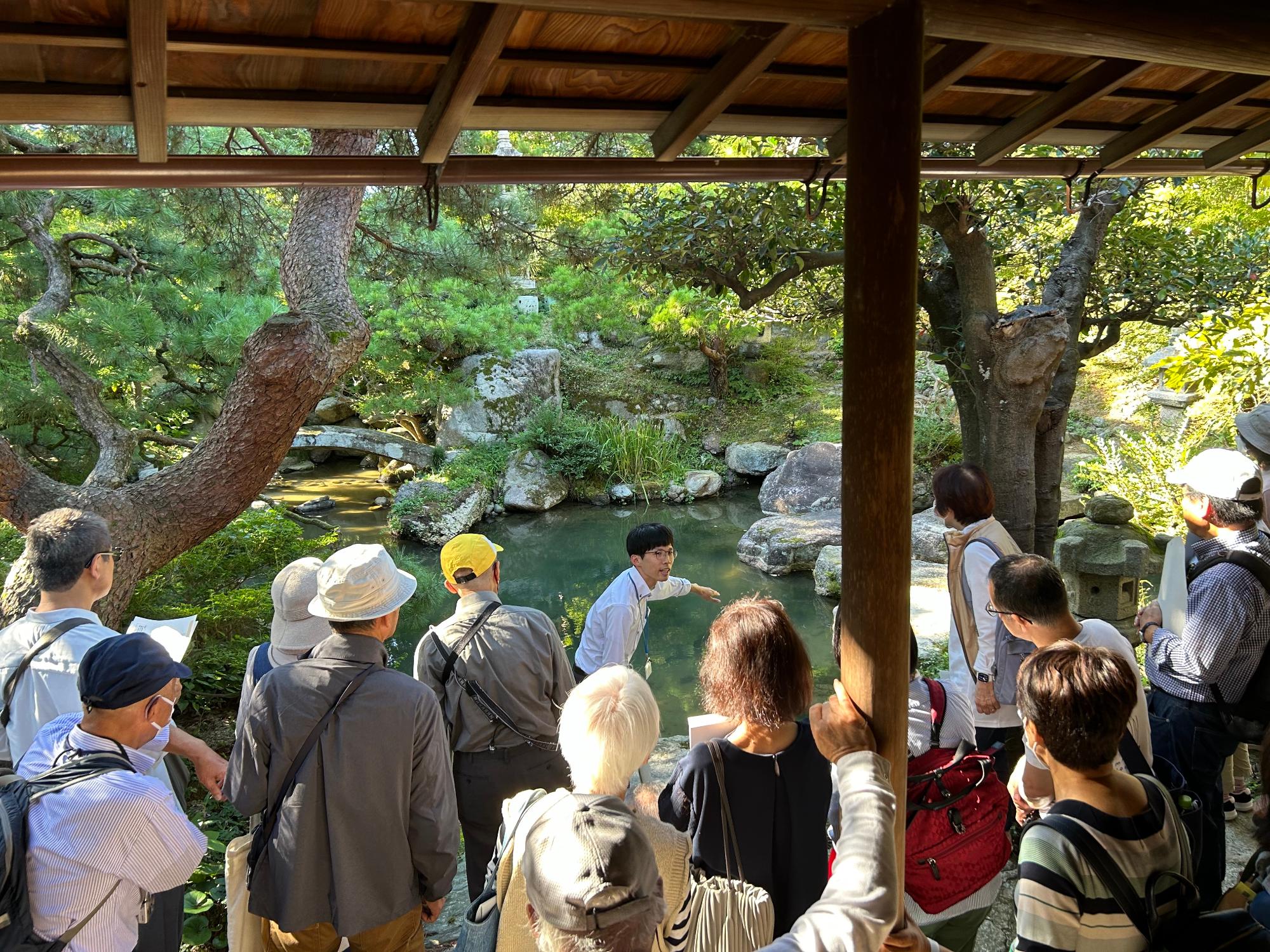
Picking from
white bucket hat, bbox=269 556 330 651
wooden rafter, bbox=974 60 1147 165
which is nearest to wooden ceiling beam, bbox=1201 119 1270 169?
wooden rafter, bbox=974 60 1147 165

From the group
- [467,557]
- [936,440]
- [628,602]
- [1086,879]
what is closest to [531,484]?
[936,440]

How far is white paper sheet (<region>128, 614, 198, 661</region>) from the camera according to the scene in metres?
2.34

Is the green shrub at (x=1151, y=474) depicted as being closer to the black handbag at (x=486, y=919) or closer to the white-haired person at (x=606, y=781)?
the white-haired person at (x=606, y=781)

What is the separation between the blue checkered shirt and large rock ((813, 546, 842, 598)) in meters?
5.93

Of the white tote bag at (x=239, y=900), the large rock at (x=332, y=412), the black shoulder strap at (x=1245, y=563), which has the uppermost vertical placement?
the large rock at (x=332, y=412)

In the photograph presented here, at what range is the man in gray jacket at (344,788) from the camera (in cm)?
193

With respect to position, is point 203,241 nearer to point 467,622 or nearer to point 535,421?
point 467,622

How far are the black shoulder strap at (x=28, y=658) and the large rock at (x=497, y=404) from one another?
11216 millimetres

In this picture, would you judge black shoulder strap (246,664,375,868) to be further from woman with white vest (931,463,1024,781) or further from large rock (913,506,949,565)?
large rock (913,506,949,565)

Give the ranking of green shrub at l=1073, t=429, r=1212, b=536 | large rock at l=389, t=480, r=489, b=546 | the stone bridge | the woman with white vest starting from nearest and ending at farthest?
1. the woman with white vest
2. green shrub at l=1073, t=429, r=1212, b=536
3. large rock at l=389, t=480, r=489, b=546
4. the stone bridge

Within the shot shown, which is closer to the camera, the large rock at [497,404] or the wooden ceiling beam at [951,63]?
the wooden ceiling beam at [951,63]

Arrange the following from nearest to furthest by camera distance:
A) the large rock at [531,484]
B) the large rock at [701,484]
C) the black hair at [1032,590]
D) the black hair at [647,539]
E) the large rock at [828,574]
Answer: the black hair at [1032,590] → the black hair at [647,539] → the large rock at [828,574] → the large rock at [531,484] → the large rock at [701,484]

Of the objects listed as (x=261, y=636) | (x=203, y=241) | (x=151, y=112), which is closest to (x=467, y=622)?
(x=151, y=112)

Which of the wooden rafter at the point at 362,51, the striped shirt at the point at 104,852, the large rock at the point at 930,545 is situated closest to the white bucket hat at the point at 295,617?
the striped shirt at the point at 104,852
